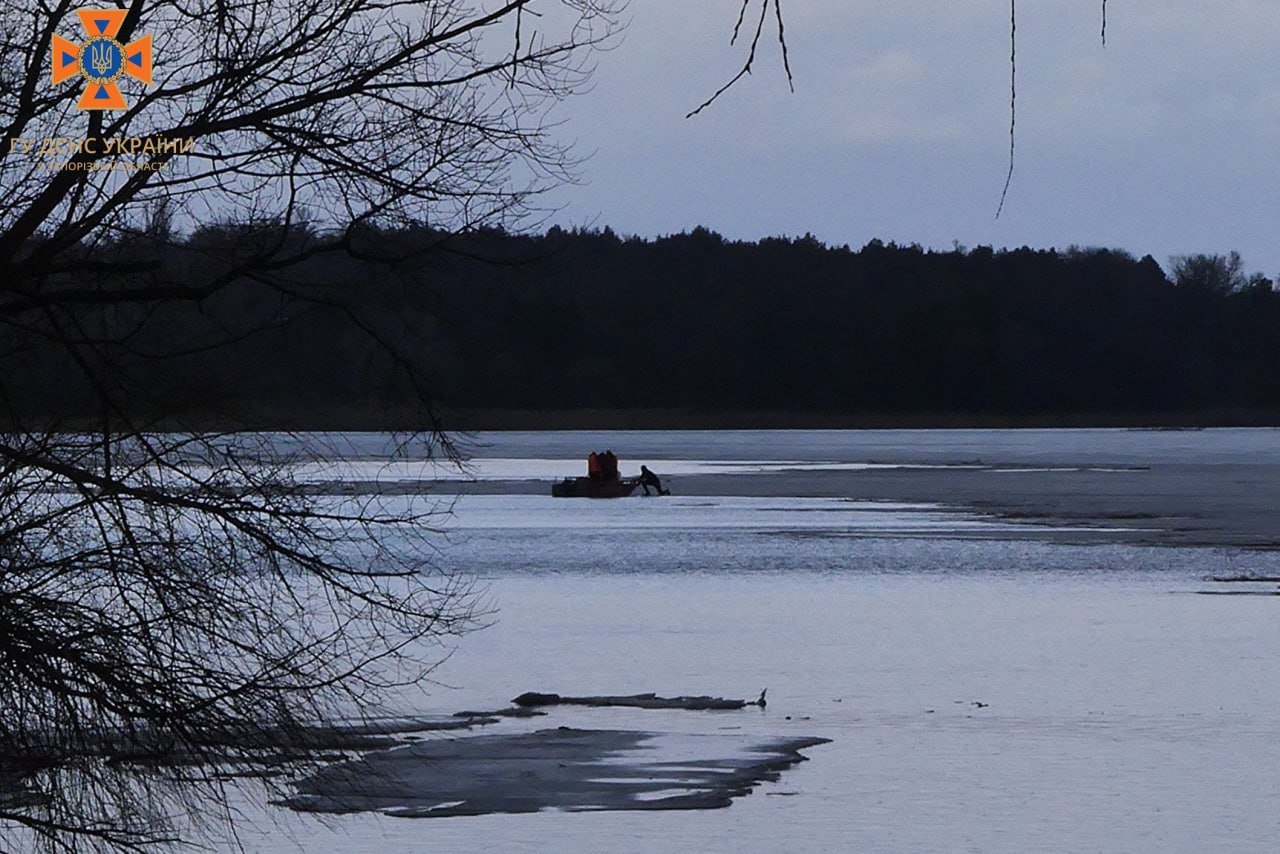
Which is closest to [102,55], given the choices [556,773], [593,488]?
[556,773]

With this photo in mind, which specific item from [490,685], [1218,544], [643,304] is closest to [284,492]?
[490,685]

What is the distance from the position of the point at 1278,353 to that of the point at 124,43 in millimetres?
129656

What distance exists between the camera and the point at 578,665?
17172 mm

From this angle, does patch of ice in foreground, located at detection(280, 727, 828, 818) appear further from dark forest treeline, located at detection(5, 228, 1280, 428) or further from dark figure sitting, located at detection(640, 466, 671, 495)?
dark forest treeline, located at detection(5, 228, 1280, 428)

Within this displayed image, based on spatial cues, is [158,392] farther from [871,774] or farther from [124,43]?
[871,774]

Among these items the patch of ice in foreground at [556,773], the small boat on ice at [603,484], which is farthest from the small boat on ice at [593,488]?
the patch of ice in foreground at [556,773]

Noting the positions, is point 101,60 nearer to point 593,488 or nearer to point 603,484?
point 593,488

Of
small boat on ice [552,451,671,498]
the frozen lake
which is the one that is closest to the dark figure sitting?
small boat on ice [552,451,671,498]

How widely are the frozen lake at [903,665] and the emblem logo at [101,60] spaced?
5.24 ft

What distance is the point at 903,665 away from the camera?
17.2 metres

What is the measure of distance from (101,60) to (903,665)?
12695 millimetres

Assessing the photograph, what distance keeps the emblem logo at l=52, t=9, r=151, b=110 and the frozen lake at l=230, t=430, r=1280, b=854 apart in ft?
5.24

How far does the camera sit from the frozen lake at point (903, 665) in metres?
10.8

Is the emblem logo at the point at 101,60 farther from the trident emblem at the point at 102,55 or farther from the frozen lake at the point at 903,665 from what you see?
the frozen lake at the point at 903,665
